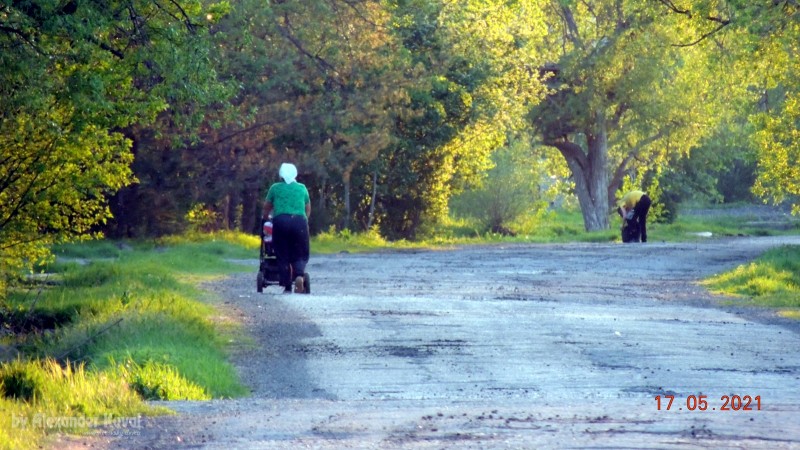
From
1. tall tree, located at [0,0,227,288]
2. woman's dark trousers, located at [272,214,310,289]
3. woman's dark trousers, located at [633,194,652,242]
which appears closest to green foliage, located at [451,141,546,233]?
woman's dark trousers, located at [633,194,652,242]

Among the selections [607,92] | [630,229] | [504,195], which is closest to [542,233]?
[504,195]

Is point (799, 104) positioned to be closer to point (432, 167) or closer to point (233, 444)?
point (432, 167)

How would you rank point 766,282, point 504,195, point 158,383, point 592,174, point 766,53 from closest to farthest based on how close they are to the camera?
point 158,383, point 766,282, point 766,53, point 504,195, point 592,174

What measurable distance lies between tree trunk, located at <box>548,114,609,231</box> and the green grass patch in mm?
25091

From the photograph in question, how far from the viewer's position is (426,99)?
3856 centimetres

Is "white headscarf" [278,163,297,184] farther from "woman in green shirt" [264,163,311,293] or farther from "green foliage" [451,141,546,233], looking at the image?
"green foliage" [451,141,546,233]

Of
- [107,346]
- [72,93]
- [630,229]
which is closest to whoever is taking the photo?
[107,346]

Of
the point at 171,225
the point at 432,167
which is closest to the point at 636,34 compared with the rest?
the point at 432,167

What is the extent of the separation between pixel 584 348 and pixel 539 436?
225 inches

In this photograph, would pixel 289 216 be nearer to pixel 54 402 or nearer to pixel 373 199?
pixel 54 402

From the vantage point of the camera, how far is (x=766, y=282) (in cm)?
2298

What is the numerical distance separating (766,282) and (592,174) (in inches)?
1196

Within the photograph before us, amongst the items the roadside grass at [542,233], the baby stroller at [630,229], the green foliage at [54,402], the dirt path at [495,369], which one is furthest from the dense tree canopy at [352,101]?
the baby stroller at [630,229]

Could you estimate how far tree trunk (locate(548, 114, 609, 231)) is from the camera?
5253 cm
